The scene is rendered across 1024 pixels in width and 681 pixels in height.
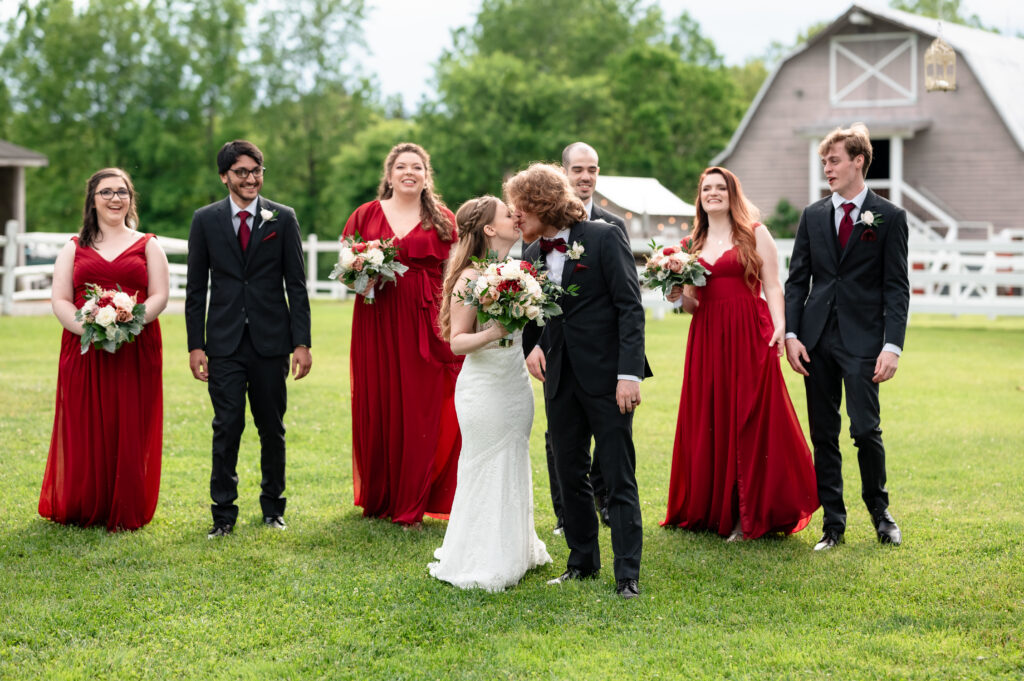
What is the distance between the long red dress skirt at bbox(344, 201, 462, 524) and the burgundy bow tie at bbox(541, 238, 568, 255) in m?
1.93

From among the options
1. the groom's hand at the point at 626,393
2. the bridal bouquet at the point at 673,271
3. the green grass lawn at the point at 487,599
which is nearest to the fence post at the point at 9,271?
the green grass lawn at the point at 487,599

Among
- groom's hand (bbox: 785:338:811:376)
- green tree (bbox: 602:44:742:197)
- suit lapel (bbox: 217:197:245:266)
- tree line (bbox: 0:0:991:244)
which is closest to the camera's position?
groom's hand (bbox: 785:338:811:376)

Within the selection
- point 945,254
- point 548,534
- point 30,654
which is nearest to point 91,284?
point 30,654

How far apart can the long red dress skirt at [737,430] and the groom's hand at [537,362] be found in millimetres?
1683

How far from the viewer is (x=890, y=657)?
16.2 feet

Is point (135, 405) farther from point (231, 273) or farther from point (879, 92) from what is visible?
point (879, 92)

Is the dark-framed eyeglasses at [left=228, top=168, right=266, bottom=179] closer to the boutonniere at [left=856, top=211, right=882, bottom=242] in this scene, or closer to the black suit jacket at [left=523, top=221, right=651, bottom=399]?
the black suit jacket at [left=523, top=221, right=651, bottom=399]

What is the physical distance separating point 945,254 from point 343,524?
819 inches

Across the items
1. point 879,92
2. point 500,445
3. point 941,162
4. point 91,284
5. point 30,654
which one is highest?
point 879,92

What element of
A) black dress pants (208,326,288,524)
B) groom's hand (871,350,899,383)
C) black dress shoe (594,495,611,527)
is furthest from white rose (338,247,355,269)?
groom's hand (871,350,899,383)

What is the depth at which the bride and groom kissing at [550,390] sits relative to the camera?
18.8ft

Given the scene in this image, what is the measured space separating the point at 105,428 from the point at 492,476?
276 cm

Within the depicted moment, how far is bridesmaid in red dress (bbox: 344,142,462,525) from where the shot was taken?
300 inches

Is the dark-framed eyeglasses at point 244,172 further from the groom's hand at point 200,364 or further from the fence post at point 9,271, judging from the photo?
the fence post at point 9,271
